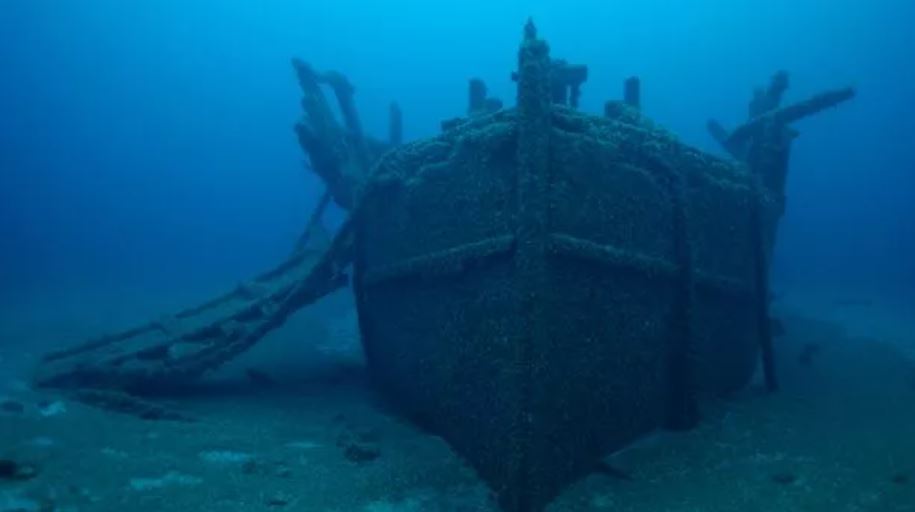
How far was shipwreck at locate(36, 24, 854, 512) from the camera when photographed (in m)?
4.90

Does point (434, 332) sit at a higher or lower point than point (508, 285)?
lower

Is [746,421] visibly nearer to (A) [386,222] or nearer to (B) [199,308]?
(A) [386,222]

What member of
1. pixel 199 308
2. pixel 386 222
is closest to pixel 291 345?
pixel 199 308

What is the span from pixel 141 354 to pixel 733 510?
21.5ft

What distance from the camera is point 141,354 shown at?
25.2 feet

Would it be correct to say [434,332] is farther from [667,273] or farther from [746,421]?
[746,421]

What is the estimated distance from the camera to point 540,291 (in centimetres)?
480

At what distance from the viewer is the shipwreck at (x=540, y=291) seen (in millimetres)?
4898

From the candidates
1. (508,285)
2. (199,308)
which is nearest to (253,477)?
(508,285)

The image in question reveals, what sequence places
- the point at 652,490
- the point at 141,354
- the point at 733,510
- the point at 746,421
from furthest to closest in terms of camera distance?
1. the point at 141,354
2. the point at 746,421
3. the point at 652,490
4. the point at 733,510

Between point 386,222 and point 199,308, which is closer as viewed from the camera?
point 386,222

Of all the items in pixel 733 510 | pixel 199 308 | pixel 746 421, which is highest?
pixel 199 308

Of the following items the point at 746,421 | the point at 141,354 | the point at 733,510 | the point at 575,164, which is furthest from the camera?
the point at 141,354

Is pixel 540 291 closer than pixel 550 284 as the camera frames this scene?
Yes
